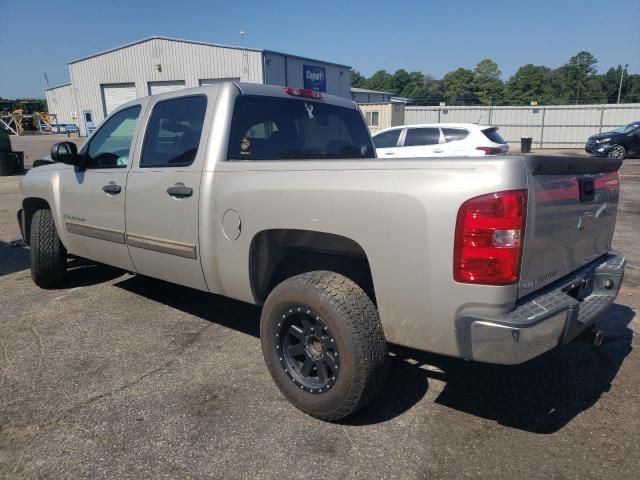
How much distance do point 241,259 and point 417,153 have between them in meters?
9.14

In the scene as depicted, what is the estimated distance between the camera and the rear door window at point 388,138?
12.0 meters

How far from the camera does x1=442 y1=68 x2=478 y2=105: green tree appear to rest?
10568 centimetres

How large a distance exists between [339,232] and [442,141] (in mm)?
9602

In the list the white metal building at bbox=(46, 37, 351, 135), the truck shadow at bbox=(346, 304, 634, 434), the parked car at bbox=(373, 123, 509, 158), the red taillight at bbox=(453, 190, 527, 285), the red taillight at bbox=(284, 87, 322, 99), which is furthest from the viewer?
the white metal building at bbox=(46, 37, 351, 135)

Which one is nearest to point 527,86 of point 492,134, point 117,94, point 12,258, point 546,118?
point 546,118

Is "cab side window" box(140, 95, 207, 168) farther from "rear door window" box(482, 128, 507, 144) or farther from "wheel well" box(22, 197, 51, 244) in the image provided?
"rear door window" box(482, 128, 507, 144)

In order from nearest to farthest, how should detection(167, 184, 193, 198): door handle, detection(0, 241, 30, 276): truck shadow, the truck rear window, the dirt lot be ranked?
the dirt lot, detection(167, 184, 193, 198): door handle, the truck rear window, detection(0, 241, 30, 276): truck shadow

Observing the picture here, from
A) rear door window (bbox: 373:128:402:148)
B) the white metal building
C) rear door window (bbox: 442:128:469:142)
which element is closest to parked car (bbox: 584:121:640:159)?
rear door window (bbox: 442:128:469:142)

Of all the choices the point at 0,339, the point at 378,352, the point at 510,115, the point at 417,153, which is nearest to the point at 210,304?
the point at 0,339

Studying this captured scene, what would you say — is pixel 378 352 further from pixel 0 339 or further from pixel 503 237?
pixel 0 339

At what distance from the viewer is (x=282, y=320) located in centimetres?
278

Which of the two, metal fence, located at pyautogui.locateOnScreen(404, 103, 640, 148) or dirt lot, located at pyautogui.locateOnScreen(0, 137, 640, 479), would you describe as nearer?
dirt lot, located at pyautogui.locateOnScreen(0, 137, 640, 479)

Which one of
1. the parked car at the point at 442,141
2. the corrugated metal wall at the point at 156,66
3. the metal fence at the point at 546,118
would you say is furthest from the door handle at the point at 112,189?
the metal fence at the point at 546,118

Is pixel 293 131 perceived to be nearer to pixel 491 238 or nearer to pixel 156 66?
pixel 491 238
